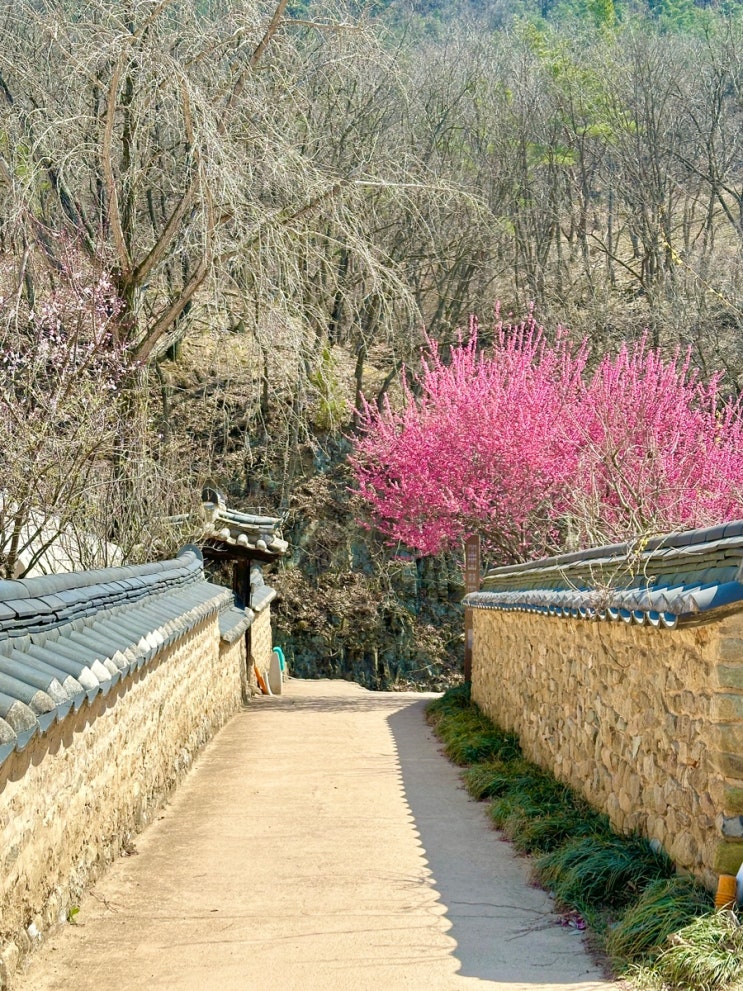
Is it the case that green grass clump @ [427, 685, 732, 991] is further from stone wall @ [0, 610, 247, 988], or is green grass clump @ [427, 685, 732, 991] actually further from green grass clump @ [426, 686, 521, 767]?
stone wall @ [0, 610, 247, 988]

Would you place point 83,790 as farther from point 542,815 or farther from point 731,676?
point 542,815

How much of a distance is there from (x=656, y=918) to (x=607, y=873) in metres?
0.81

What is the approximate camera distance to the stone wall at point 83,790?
4012 millimetres

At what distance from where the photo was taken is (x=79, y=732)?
5.01m

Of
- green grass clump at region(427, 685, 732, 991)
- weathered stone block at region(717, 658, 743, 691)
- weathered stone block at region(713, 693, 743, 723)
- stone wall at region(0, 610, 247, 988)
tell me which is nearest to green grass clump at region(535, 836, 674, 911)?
green grass clump at region(427, 685, 732, 991)

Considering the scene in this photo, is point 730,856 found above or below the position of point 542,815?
above

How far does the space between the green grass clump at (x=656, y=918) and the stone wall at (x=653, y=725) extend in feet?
0.34

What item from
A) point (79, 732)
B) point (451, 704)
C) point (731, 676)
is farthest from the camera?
point (451, 704)

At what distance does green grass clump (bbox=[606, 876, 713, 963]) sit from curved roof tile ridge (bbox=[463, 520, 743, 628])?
3.38ft

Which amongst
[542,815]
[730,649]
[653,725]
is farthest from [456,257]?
[730,649]

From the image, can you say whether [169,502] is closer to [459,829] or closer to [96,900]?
[459,829]

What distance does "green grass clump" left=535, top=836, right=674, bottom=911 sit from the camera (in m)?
5.03

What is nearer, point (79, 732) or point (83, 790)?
point (79, 732)

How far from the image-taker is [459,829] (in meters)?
7.27
